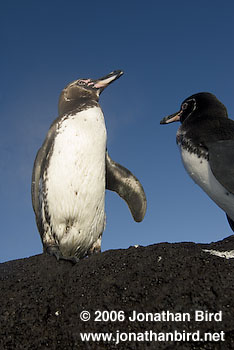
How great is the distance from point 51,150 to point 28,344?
5.88 feet

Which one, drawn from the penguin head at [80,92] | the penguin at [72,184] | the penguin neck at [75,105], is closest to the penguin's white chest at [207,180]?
the penguin at [72,184]

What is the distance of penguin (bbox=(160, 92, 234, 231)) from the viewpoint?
9.43 feet

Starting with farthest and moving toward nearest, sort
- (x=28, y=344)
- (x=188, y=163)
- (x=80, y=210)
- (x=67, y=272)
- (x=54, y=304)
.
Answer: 1. (x=188, y=163)
2. (x=80, y=210)
3. (x=67, y=272)
4. (x=54, y=304)
5. (x=28, y=344)

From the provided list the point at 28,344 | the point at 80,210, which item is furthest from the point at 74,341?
the point at 80,210

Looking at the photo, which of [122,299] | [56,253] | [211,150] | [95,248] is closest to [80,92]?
[211,150]

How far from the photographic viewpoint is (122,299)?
1.75 metres

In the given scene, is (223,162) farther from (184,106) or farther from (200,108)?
(184,106)

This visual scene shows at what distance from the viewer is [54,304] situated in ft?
6.15

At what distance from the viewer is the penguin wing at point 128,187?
3.95m

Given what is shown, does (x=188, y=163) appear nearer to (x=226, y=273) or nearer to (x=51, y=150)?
(x=51, y=150)

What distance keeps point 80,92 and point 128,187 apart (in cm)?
129

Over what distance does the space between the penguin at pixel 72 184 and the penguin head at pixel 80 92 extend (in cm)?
33

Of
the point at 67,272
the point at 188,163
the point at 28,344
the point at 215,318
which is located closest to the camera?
the point at 215,318

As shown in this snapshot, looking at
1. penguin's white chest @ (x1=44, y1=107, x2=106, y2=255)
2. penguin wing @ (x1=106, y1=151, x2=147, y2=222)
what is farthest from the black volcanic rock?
penguin wing @ (x1=106, y1=151, x2=147, y2=222)
